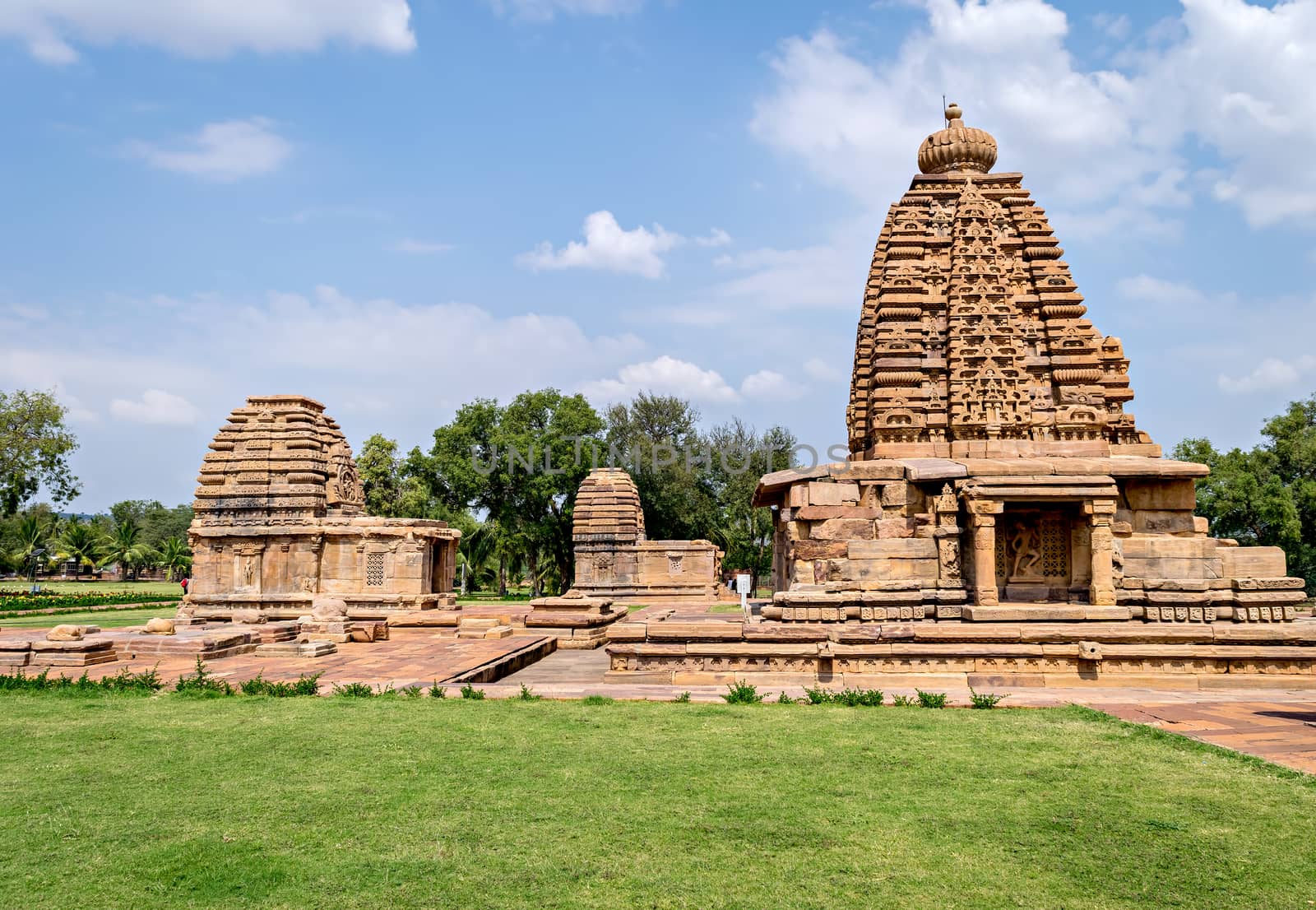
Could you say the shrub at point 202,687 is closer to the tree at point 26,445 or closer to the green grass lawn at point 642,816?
the green grass lawn at point 642,816

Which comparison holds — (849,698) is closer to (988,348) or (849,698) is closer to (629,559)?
(988,348)

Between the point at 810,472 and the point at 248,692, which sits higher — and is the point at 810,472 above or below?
above

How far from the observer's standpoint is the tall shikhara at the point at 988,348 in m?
10.9

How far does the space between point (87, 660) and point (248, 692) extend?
167 inches

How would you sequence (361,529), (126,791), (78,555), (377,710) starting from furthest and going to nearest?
1. (78,555)
2. (361,529)
3. (377,710)
4. (126,791)

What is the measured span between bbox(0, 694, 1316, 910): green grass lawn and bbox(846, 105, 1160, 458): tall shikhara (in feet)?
16.0

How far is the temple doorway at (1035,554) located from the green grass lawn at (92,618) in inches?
767

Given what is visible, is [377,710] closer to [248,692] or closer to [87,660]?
[248,692]

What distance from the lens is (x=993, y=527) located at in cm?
984

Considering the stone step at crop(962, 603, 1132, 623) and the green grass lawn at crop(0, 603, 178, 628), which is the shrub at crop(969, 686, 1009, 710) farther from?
the green grass lawn at crop(0, 603, 178, 628)

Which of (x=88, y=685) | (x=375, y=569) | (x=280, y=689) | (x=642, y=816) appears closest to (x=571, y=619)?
(x=375, y=569)

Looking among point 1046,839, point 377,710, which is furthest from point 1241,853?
point 377,710

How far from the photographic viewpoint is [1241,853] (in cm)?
391

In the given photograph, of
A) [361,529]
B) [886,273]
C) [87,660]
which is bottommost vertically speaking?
[87,660]
